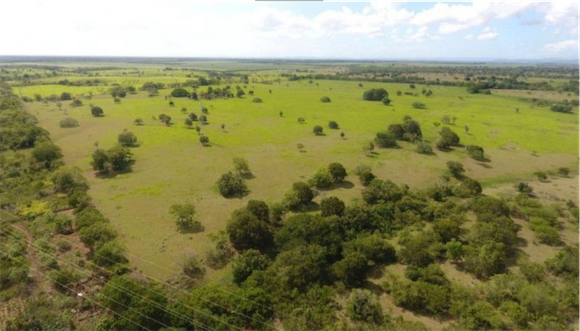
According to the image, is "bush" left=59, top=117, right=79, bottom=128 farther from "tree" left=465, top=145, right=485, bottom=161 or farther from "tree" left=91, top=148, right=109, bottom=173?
"tree" left=465, top=145, right=485, bottom=161

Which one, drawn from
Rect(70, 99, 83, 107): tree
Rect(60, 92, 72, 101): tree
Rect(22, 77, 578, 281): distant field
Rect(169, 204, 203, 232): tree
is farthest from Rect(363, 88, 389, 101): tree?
Rect(60, 92, 72, 101): tree

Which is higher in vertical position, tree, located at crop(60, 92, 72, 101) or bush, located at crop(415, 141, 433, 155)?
tree, located at crop(60, 92, 72, 101)

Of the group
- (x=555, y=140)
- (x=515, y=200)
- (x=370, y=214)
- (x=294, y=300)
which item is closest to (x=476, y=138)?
(x=555, y=140)

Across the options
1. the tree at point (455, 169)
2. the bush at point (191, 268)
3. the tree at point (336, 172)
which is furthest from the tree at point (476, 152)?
Answer: the bush at point (191, 268)

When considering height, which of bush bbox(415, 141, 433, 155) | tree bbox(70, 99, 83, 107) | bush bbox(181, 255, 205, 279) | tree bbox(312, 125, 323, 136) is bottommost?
bush bbox(181, 255, 205, 279)

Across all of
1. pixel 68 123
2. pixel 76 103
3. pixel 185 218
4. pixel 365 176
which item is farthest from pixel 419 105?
pixel 76 103

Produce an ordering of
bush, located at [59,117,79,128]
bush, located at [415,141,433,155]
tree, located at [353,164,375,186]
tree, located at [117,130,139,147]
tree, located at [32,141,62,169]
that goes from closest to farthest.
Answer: tree, located at [353,164,375,186]
tree, located at [32,141,62,169]
bush, located at [415,141,433,155]
tree, located at [117,130,139,147]
bush, located at [59,117,79,128]

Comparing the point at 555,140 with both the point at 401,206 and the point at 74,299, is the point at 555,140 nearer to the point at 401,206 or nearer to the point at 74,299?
the point at 401,206

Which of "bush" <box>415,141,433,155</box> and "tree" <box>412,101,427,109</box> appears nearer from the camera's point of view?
"bush" <box>415,141,433,155</box>
